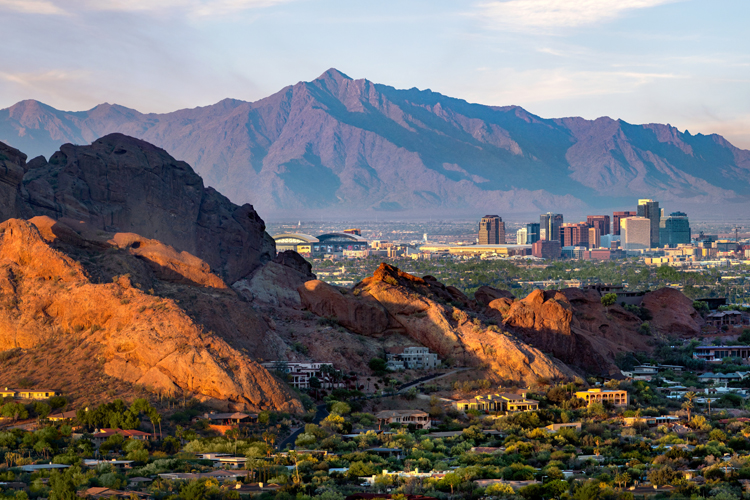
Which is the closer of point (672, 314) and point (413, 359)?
point (413, 359)

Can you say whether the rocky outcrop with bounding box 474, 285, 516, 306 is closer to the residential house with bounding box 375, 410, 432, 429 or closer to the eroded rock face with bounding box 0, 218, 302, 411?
the residential house with bounding box 375, 410, 432, 429

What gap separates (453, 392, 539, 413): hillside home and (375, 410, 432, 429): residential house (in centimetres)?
350

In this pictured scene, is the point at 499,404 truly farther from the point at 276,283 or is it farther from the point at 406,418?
the point at 276,283

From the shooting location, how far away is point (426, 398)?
72.1 metres

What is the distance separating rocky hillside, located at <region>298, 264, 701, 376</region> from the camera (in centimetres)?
7781

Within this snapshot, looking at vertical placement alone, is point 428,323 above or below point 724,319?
above

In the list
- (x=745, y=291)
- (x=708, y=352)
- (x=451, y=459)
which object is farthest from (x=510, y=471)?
(x=745, y=291)

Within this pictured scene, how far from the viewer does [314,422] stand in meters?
64.6

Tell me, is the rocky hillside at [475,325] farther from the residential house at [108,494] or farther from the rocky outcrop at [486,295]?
the residential house at [108,494]

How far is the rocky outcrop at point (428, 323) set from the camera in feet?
253

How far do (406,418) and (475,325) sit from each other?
53.8ft

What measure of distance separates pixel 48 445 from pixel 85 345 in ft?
46.6

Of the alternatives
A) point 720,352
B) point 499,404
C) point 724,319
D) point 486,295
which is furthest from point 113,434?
point 724,319

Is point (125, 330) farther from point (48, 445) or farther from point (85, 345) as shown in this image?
point (48, 445)
